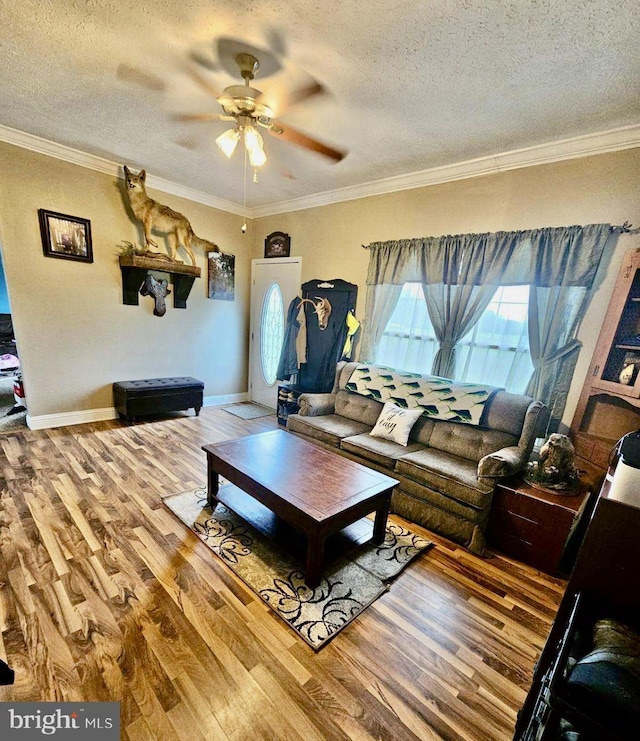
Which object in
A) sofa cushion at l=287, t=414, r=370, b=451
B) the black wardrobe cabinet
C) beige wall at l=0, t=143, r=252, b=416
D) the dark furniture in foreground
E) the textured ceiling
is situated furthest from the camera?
the black wardrobe cabinet

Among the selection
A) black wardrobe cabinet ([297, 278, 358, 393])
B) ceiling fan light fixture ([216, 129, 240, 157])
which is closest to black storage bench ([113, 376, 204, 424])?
black wardrobe cabinet ([297, 278, 358, 393])

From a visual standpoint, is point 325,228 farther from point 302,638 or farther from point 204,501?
point 302,638

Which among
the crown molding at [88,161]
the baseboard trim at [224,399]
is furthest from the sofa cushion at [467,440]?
the crown molding at [88,161]

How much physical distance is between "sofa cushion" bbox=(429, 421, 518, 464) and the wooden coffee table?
0.83 metres

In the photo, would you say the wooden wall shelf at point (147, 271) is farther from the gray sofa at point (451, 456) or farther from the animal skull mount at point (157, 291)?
the gray sofa at point (451, 456)

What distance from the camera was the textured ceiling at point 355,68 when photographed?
56.8 inches

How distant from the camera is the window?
2.68 m

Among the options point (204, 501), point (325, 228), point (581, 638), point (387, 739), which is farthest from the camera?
point (325, 228)

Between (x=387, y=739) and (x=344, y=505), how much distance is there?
832mm

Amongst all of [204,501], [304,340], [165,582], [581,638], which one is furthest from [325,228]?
[581,638]

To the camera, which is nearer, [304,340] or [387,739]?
[387,739]

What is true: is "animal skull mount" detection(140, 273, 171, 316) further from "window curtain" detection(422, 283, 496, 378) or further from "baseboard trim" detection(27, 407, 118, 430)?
"window curtain" detection(422, 283, 496, 378)

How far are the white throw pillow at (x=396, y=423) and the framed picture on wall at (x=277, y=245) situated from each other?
270 cm

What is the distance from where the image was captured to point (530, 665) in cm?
141
